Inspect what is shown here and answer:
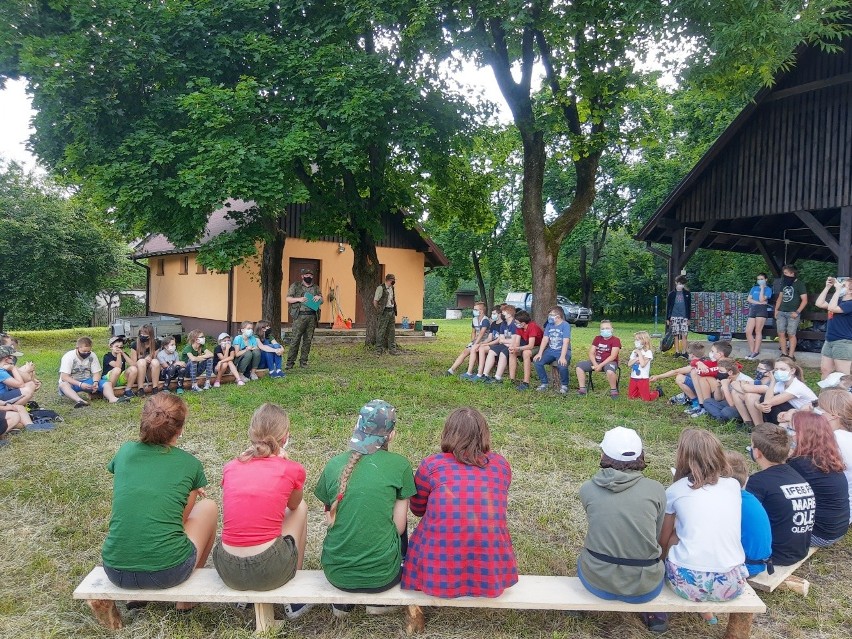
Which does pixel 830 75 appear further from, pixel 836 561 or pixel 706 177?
pixel 836 561

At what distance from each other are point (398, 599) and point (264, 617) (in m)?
0.65

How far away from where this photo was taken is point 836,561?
3.84 m

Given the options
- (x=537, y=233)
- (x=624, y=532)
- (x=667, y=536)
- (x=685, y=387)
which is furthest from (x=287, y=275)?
(x=624, y=532)

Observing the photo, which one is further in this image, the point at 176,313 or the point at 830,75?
the point at 176,313

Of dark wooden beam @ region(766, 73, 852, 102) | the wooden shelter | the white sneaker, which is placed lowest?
the white sneaker

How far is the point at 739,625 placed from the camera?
2.92 meters

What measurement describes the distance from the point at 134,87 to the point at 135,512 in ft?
31.2

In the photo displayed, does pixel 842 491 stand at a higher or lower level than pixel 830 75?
lower

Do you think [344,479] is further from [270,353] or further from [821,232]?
[821,232]

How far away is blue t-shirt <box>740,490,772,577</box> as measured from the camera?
3129mm

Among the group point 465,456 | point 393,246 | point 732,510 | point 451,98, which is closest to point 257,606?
point 465,456

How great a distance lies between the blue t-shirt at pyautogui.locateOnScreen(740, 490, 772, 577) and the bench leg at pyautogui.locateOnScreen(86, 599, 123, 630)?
3143 millimetres

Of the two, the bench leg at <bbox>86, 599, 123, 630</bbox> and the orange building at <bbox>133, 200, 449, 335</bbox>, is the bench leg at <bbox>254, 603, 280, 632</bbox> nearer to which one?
the bench leg at <bbox>86, 599, 123, 630</bbox>

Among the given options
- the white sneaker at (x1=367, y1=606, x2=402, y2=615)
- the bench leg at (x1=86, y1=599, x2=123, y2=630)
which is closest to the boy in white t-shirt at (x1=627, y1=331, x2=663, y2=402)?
the white sneaker at (x1=367, y1=606, x2=402, y2=615)
